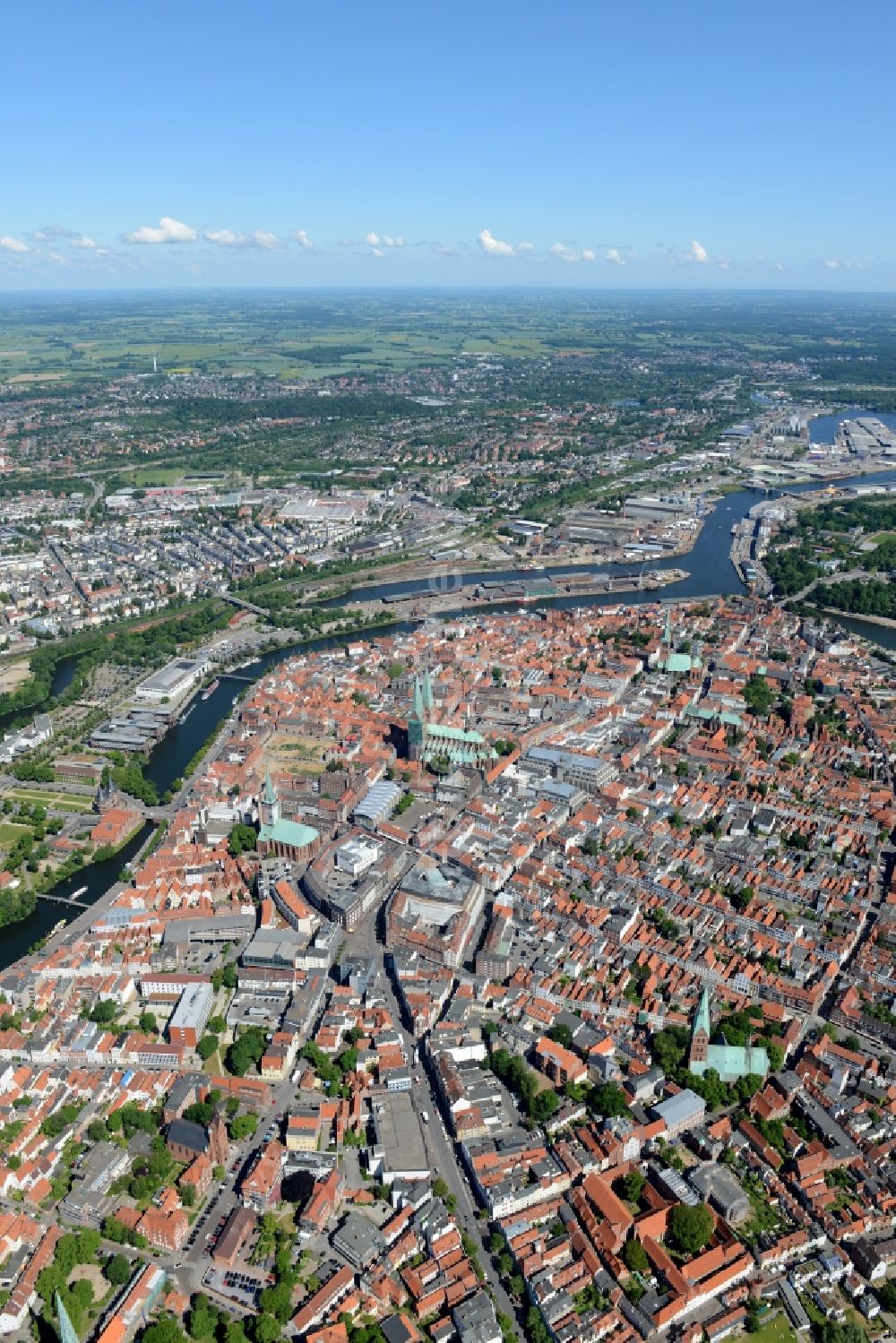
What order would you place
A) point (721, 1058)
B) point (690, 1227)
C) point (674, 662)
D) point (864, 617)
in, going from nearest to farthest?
point (690, 1227), point (721, 1058), point (674, 662), point (864, 617)

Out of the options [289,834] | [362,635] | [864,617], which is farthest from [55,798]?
[864,617]

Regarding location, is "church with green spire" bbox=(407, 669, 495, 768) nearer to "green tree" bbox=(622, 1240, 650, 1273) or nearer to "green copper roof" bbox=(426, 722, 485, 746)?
"green copper roof" bbox=(426, 722, 485, 746)

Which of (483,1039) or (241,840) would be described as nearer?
(483,1039)

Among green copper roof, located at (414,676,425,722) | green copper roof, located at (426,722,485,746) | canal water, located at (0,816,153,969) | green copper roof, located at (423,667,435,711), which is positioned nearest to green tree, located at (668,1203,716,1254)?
canal water, located at (0,816,153,969)

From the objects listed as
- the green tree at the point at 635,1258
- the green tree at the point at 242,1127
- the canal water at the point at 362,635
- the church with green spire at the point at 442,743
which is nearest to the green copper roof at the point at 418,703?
the church with green spire at the point at 442,743

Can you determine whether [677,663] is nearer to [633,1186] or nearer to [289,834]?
[289,834]

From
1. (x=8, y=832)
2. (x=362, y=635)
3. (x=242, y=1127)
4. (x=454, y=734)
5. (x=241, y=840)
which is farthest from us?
(x=362, y=635)

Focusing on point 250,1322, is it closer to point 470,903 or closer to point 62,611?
point 470,903
